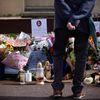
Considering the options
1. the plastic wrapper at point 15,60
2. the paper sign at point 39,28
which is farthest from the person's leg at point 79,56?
the paper sign at point 39,28

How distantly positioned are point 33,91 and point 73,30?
139 centimetres

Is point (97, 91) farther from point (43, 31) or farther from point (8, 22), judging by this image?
point (8, 22)

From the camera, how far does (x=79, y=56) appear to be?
6.56 m

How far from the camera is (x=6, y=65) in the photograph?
850cm

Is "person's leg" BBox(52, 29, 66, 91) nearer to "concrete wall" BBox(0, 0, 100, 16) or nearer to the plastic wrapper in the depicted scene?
the plastic wrapper

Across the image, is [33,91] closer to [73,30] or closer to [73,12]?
[73,30]

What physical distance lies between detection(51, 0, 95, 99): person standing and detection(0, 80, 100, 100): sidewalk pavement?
0.33 meters

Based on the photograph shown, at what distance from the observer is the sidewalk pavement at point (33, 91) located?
22.7 feet

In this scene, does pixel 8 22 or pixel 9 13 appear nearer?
pixel 8 22

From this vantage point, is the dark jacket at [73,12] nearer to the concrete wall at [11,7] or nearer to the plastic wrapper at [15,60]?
the plastic wrapper at [15,60]

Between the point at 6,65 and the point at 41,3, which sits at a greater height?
the point at 41,3

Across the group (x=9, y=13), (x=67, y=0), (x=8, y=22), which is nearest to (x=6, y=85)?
(x=67, y=0)

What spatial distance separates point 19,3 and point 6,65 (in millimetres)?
3365

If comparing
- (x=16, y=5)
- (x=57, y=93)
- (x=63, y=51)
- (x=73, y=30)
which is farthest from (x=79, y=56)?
(x=16, y=5)
